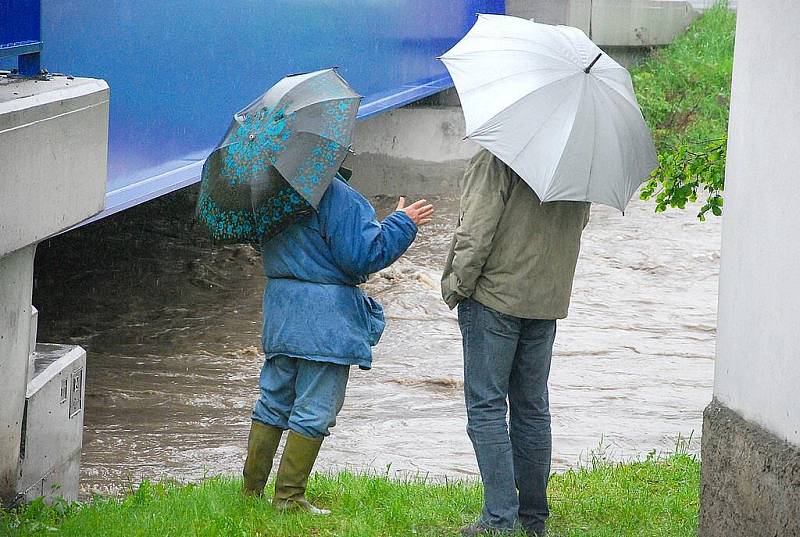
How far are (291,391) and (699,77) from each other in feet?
50.4

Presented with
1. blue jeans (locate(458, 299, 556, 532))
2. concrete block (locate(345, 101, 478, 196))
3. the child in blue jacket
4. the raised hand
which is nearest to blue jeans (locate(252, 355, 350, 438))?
the child in blue jacket

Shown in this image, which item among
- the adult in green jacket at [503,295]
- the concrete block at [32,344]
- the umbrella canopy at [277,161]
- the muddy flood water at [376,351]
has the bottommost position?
the muddy flood water at [376,351]

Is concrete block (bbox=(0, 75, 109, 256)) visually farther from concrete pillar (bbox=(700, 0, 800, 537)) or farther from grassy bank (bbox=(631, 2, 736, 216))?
grassy bank (bbox=(631, 2, 736, 216))

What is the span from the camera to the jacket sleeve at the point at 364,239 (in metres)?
A: 3.88

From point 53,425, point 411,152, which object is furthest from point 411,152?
point 53,425

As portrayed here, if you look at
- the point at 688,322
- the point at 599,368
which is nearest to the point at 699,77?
the point at 688,322

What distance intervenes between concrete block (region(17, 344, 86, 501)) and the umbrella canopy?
3.97ft

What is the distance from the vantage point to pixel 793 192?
3.15 m

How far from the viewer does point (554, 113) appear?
3.81 meters

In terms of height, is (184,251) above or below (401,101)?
below

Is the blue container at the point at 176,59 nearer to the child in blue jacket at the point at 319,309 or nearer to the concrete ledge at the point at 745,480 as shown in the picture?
the child in blue jacket at the point at 319,309

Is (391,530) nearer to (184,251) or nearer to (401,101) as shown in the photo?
(184,251)

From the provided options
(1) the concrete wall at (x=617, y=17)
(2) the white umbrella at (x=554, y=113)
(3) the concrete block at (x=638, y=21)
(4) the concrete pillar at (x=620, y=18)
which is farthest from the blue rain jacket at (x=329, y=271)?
(3) the concrete block at (x=638, y=21)

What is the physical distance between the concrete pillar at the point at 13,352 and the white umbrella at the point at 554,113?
6.12 feet
